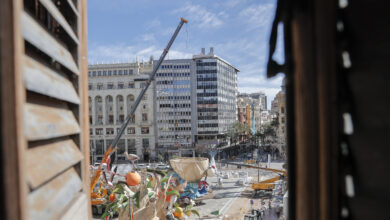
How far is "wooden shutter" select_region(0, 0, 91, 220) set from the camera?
841 millimetres

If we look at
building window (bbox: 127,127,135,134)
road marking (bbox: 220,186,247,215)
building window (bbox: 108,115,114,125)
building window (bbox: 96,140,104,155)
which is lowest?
road marking (bbox: 220,186,247,215)

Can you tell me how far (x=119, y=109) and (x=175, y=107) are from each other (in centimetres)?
1214

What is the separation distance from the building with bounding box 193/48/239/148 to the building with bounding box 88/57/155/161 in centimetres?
1105

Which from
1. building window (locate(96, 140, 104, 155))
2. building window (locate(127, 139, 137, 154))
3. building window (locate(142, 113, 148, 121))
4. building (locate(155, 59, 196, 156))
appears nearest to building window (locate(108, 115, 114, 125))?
building window (locate(96, 140, 104, 155))

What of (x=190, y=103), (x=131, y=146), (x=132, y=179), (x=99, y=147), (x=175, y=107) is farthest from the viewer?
(x=190, y=103)

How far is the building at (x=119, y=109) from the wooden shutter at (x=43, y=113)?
52684 millimetres

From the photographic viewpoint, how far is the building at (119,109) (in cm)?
5356

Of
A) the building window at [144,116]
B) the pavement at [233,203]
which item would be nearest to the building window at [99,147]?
the building window at [144,116]

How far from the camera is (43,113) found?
3.75 ft

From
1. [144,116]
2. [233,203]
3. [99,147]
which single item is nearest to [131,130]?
[144,116]

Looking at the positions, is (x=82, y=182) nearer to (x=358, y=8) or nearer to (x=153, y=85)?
(x=358, y=8)

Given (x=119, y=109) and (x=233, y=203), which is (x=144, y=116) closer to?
(x=119, y=109)

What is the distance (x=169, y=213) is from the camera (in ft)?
37.4

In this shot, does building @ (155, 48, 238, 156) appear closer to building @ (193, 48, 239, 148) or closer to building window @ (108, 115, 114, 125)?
building @ (193, 48, 239, 148)
